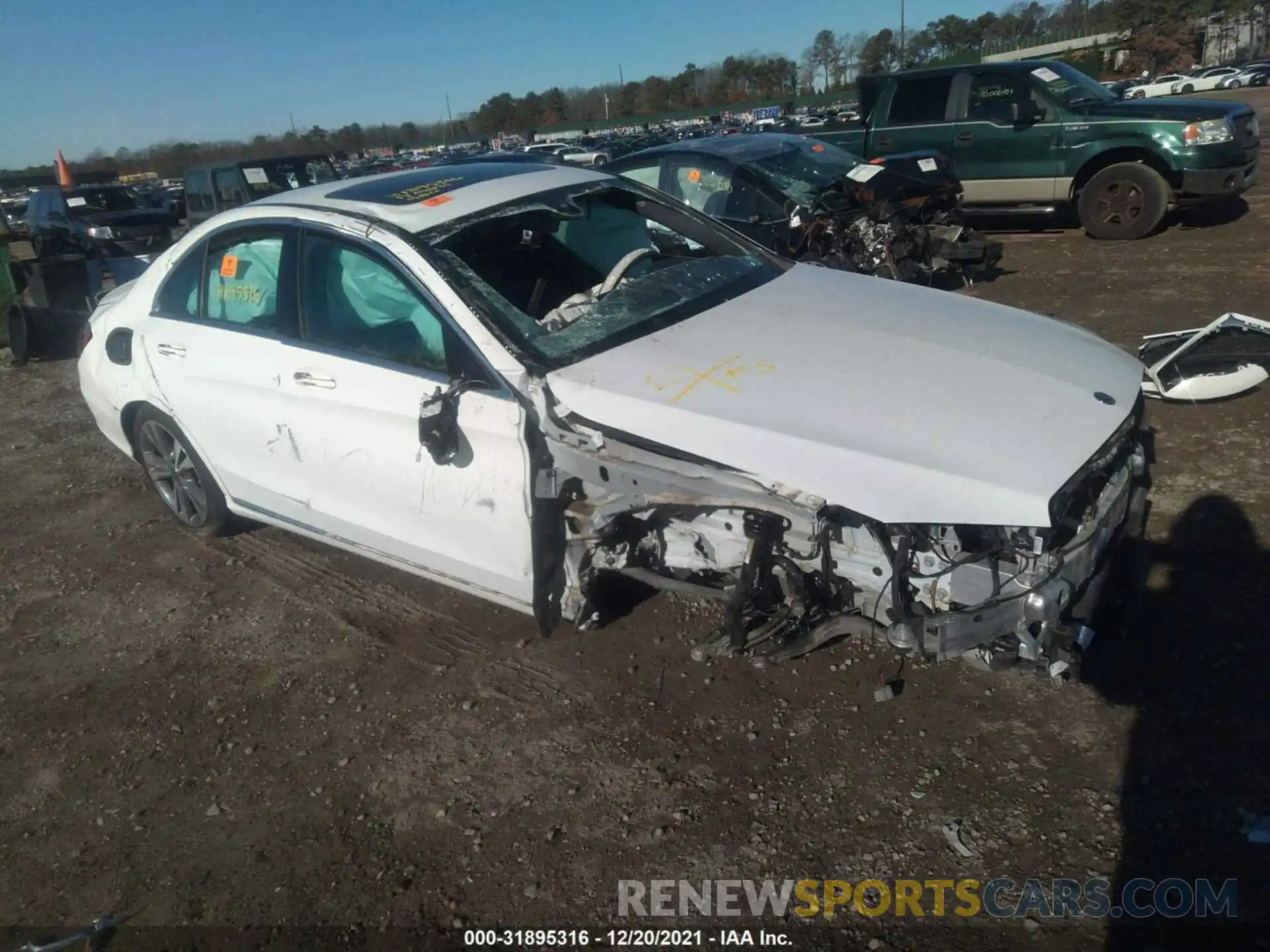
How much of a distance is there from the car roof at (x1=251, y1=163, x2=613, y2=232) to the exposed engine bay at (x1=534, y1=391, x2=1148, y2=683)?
1114 mm

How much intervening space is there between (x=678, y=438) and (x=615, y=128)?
192ft

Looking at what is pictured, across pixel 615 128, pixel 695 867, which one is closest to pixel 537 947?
pixel 695 867

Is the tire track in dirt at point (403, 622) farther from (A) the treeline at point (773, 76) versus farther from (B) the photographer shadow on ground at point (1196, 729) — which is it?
(A) the treeline at point (773, 76)

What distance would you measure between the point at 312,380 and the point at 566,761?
1.78 m

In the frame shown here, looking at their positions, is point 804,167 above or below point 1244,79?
below

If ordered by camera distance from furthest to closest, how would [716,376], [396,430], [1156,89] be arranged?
[1156,89] < [396,430] < [716,376]

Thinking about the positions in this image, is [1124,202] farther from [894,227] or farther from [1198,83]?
[1198,83]

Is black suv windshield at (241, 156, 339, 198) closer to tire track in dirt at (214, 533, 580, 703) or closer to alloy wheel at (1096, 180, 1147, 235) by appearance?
tire track in dirt at (214, 533, 580, 703)

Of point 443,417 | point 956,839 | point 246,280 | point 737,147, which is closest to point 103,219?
point 737,147

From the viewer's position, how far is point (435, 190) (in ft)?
12.1

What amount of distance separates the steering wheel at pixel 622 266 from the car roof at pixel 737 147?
407 centimetres

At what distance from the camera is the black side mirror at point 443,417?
299 cm

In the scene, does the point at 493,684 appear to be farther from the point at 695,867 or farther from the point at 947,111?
the point at 947,111

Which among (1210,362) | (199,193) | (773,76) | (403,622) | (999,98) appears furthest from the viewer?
(773,76)
